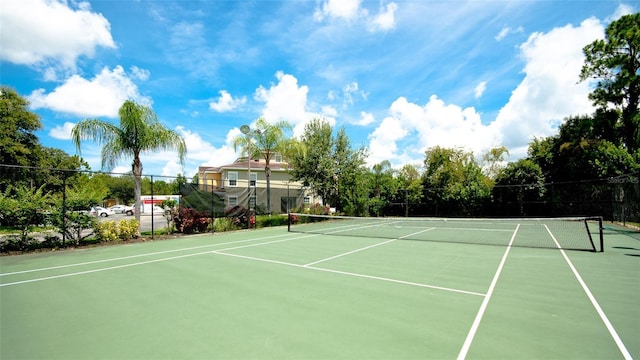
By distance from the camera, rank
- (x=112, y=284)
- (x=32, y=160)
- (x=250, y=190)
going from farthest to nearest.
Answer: (x=32, y=160) → (x=250, y=190) → (x=112, y=284)

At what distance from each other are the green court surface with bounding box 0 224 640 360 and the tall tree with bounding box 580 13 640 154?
18.9m

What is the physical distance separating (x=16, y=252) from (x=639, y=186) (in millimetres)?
25174

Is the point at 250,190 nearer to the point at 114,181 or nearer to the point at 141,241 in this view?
the point at 141,241

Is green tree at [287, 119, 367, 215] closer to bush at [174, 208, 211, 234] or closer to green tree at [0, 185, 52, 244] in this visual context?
bush at [174, 208, 211, 234]

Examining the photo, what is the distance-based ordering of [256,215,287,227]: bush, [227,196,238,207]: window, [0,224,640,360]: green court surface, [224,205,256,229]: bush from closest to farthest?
A: [0,224,640,360]: green court surface, [224,205,256,229]: bush, [227,196,238,207]: window, [256,215,287,227]: bush

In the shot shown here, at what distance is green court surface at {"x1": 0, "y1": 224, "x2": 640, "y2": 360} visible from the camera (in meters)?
3.26

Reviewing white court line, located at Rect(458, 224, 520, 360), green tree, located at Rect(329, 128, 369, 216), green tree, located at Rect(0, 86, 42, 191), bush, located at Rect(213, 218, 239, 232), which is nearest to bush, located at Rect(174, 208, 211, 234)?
bush, located at Rect(213, 218, 239, 232)

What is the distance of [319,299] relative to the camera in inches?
191

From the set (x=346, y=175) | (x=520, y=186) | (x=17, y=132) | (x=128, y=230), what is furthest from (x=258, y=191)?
(x=17, y=132)

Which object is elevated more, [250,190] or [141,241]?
[250,190]

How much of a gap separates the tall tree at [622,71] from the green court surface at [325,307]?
746 inches

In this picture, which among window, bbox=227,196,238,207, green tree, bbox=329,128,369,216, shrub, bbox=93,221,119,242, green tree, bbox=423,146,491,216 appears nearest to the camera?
shrub, bbox=93,221,119,242

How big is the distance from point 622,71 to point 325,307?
91.7 feet

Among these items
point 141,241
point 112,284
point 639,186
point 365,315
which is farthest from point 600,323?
point 639,186
